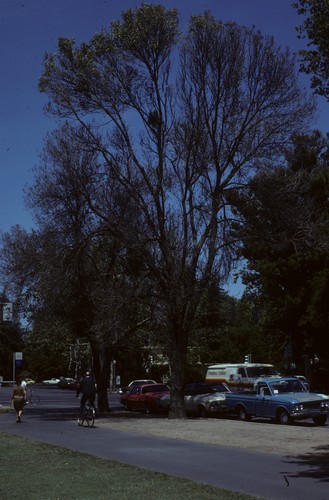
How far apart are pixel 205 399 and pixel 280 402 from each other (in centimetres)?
678

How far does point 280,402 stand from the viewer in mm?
27328

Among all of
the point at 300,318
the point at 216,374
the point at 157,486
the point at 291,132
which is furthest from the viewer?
the point at 300,318

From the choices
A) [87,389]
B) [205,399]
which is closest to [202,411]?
[205,399]

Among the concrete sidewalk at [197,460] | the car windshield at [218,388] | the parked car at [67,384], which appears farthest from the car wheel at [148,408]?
the parked car at [67,384]

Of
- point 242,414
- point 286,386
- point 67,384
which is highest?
point 67,384

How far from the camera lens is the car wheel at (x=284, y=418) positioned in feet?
88.4

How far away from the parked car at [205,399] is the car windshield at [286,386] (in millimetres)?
5062

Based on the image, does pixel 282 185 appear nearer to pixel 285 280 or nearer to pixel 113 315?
pixel 113 315

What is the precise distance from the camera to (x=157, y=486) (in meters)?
11.5

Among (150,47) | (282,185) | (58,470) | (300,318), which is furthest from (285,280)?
(58,470)

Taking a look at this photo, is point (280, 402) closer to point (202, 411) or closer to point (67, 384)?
point (202, 411)

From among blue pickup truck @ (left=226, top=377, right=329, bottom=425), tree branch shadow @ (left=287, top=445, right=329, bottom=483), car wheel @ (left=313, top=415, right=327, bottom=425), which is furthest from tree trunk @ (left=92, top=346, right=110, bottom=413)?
tree branch shadow @ (left=287, top=445, right=329, bottom=483)

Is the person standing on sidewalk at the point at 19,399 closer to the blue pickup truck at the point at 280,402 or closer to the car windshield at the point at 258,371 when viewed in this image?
the blue pickup truck at the point at 280,402

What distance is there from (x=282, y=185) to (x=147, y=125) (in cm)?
598
